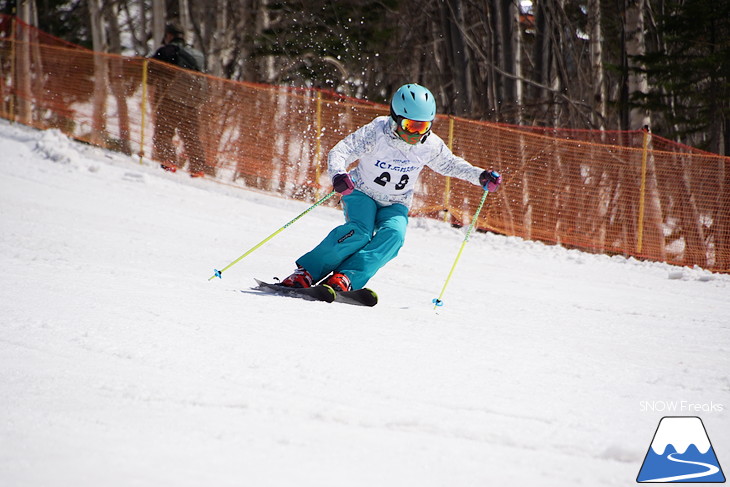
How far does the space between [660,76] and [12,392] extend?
13.1 m

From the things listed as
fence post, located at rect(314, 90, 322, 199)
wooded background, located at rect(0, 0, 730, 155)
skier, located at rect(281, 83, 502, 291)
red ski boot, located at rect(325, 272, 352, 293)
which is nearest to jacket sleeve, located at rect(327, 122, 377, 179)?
skier, located at rect(281, 83, 502, 291)

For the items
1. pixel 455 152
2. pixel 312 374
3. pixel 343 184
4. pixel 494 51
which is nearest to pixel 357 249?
pixel 343 184

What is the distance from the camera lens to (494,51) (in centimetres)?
1449

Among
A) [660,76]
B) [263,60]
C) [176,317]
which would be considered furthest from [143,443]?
[263,60]

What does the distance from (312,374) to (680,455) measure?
147cm

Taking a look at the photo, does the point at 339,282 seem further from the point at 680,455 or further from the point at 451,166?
the point at 680,455

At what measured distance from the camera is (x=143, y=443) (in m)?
2.43

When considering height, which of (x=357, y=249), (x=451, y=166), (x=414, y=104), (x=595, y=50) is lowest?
(x=595, y=50)

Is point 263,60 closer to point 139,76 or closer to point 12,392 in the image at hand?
point 139,76

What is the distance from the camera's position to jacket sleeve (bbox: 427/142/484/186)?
575 centimetres

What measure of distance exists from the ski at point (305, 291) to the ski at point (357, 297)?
0.27ft

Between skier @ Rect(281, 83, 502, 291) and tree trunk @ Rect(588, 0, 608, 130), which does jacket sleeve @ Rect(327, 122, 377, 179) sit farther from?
tree trunk @ Rect(588, 0, 608, 130)

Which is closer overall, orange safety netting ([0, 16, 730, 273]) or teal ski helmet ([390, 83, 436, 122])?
teal ski helmet ([390, 83, 436, 122])

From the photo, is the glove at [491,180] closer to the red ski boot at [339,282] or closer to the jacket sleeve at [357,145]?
the jacket sleeve at [357,145]
